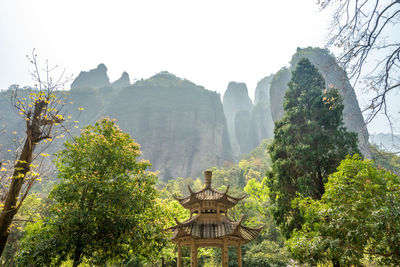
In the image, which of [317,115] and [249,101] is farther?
[249,101]

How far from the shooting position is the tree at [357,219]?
424 centimetres

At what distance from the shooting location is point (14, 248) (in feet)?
55.2

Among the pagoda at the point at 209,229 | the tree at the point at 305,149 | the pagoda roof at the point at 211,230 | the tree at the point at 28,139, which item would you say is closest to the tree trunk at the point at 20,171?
the tree at the point at 28,139

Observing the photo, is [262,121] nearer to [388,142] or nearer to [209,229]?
[209,229]

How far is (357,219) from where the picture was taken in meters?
4.93

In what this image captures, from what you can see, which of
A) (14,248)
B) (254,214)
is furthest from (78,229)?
(254,214)

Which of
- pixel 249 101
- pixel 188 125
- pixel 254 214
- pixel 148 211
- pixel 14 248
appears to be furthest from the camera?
pixel 249 101

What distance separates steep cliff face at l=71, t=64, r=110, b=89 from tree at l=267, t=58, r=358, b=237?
78.6m

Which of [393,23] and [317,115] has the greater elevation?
[317,115]

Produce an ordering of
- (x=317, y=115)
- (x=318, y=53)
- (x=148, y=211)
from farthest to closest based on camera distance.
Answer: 1. (x=318, y=53)
2. (x=317, y=115)
3. (x=148, y=211)

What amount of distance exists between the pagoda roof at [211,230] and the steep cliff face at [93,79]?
264 ft

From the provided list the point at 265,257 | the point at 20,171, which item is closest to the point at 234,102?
the point at 265,257

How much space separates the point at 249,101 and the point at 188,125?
131ft

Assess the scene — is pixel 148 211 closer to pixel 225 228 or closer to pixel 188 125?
pixel 225 228
